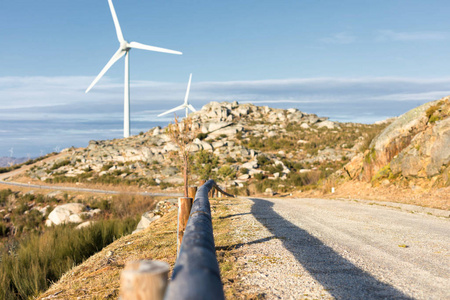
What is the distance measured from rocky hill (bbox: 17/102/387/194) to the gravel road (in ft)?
71.7

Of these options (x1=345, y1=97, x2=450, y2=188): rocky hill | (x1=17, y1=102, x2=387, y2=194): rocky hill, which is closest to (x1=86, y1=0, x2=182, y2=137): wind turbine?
(x1=17, y1=102, x2=387, y2=194): rocky hill

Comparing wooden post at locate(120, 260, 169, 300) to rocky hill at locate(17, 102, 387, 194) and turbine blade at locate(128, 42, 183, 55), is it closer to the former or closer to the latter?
rocky hill at locate(17, 102, 387, 194)

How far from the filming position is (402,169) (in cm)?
1641

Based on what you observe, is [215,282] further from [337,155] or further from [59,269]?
[337,155]

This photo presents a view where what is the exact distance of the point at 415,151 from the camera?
Result: 1612 centimetres

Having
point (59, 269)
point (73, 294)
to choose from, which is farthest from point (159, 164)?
point (73, 294)

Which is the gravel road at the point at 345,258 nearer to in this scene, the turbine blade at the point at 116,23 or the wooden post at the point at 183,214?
the wooden post at the point at 183,214

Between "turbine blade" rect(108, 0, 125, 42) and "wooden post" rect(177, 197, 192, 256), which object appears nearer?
"wooden post" rect(177, 197, 192, 256)

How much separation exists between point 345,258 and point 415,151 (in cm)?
1279

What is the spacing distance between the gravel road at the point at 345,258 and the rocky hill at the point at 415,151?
5983 millimetres

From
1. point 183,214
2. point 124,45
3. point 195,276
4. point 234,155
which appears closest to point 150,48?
point 124,45

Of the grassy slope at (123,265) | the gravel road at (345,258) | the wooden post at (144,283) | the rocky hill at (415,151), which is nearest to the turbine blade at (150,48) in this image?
the rocky hill at (415,151)

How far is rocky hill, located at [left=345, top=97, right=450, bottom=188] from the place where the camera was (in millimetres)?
14648

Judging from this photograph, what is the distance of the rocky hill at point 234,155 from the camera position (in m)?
40.6
